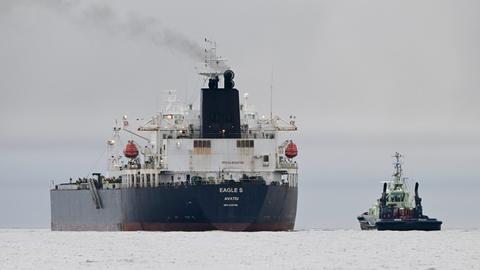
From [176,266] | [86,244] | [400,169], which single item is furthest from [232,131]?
[176,266]

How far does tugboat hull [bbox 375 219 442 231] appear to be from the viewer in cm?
15762

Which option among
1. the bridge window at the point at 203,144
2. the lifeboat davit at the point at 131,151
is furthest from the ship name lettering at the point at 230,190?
the lifeboat davit at the point at 131,151

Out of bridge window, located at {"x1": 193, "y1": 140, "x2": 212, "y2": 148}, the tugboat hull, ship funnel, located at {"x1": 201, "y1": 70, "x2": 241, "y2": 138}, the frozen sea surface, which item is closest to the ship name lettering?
the frozen sea surface

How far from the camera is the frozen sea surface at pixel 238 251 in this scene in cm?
9931

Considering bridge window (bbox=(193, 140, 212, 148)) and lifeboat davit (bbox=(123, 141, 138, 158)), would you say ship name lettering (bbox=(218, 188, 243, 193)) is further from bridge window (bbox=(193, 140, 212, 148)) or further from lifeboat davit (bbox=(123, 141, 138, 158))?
lifeboat davit (bbox=(123, 141, 138, 158))

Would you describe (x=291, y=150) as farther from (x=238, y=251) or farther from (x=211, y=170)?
(x=238, y=251)

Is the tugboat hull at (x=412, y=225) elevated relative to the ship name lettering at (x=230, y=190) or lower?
lower

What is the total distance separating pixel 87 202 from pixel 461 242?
1786 inches

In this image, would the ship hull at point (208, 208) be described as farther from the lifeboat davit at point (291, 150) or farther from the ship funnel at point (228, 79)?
the ship funnel at point (228, 79)

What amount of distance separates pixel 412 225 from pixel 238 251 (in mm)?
48340

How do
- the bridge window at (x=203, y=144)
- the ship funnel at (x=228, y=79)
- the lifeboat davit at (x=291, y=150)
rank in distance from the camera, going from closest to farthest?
the bridge window at (x=203, y=144)
the ship funnel at (x=228, y=79)
the lifeboat davit at (x=291, y=150)

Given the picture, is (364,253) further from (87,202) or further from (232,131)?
(87,202)

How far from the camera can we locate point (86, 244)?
5012 inches

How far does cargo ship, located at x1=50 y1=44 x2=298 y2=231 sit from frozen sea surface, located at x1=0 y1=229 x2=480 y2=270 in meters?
1.81
